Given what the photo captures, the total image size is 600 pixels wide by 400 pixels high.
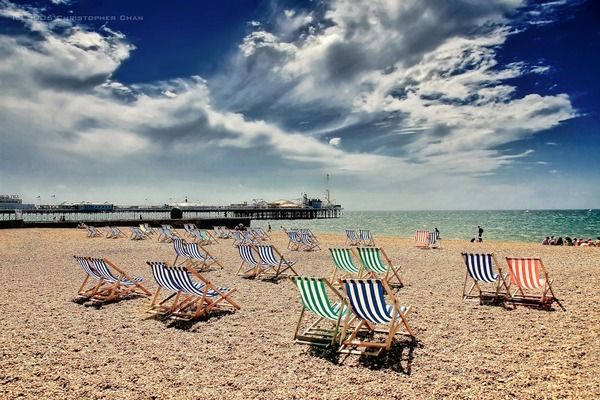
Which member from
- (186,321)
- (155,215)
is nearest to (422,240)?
(186,321)

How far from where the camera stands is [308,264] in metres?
11.4

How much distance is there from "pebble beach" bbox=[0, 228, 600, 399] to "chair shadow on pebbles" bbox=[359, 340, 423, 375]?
0.01 metres

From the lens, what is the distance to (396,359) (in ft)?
13.1

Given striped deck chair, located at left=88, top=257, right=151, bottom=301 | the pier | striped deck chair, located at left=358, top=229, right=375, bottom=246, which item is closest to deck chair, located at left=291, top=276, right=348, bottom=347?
striped deck chair, located at left=88, top=257, right=151, bottom=301

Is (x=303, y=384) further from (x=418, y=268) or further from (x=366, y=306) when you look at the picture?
(x=418, y=268)

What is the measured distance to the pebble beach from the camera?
334 cm

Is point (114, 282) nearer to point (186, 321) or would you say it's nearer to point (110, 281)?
point (110, 281)

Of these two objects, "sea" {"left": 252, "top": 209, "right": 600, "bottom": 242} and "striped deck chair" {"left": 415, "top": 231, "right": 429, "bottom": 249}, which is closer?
"striped deck chair" {"left": 415, "top": 231, "right": 429, "bottom": 249}

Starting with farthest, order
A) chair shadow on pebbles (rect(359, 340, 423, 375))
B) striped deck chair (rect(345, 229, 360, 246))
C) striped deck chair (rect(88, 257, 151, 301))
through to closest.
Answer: striped deck chair (rect(345, 229, 360, 246)) < striped deck chair (rect(88, 257, 151, 301)) < chair shadow on pebbles (rect(359, 340, 423, 375))

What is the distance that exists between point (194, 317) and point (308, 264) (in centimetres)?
628

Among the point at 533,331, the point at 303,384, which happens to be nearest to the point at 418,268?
the point at 533,331

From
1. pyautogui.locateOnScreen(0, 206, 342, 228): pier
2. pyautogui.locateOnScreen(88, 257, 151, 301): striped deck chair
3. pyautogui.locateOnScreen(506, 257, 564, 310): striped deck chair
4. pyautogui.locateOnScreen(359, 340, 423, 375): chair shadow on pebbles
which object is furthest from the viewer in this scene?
pyautogui.locateOnScreen(0, 206, 342, 228): pier

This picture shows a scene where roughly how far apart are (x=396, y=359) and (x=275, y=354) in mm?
1270

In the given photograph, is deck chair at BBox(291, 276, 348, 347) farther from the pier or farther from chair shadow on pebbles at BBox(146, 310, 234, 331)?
the pier
